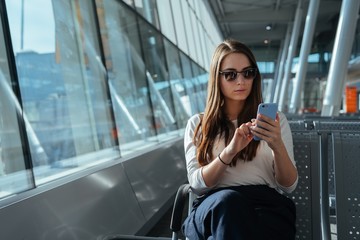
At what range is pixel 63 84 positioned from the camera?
161 inches

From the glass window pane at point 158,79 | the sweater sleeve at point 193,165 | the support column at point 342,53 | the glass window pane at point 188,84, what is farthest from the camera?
the glass window pane at point 188,84

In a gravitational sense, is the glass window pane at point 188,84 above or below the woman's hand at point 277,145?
above

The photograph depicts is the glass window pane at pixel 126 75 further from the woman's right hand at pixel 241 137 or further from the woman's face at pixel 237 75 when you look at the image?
the woman's right hand at pixel 241 137

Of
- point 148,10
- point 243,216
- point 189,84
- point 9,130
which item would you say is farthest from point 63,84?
point 189,84

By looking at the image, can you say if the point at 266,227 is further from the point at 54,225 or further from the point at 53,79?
the point at 53,79

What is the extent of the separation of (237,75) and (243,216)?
0.69 meters

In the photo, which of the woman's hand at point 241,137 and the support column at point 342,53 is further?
Result: the support column at point 342,53

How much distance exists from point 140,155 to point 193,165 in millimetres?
2102

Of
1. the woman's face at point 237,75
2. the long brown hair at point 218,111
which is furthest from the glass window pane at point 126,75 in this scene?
the woman's face at point 237,75

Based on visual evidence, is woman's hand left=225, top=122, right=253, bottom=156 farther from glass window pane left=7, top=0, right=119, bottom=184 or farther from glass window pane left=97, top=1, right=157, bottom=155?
glass window pane left=97, top=1, right=157, bottom=155

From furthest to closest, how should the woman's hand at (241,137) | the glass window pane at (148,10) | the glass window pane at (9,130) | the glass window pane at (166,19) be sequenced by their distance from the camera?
1. the glass window pane at (166,19)
2. the glass window pane at (148,10)
3. the glass window pane at (9,130)
4. the woman's hand at (241,137)

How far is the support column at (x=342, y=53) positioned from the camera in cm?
648

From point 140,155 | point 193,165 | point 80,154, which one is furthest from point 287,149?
point 80,154

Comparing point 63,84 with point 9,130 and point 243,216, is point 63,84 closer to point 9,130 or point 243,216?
point 9,130
